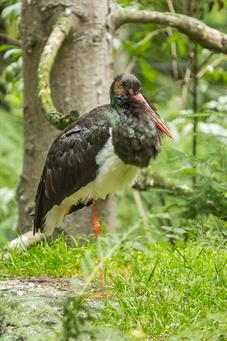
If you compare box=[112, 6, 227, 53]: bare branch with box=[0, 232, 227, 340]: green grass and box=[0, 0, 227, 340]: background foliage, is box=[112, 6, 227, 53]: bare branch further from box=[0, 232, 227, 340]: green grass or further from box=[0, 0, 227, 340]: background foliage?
box=[0, 232, 227, 340]: green grass

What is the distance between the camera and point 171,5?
7.87m

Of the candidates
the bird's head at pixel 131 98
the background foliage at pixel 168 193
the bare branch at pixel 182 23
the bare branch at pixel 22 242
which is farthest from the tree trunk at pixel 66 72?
the bird's head at pixel 131 98

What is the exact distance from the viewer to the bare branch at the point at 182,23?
6.42m

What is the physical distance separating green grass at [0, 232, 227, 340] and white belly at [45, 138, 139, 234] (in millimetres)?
227

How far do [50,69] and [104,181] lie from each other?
107 centimetres

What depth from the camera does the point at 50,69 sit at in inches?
234

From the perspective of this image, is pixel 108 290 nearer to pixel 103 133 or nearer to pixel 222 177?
pixel 103 133

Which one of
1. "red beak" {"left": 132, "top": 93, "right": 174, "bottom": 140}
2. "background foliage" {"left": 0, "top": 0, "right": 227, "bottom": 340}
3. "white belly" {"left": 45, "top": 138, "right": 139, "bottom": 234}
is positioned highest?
"red beak" {"left": 132, "top": 93, "right": 174, "bottom": 140}

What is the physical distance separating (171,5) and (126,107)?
112 inches

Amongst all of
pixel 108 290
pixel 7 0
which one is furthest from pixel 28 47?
pixel 108 290

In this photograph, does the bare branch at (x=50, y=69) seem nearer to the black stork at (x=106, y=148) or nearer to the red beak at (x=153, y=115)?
the black stork at (x=106, y=148)

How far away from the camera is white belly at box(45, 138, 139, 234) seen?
520 cm

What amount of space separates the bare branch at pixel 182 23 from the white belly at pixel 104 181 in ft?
5.03

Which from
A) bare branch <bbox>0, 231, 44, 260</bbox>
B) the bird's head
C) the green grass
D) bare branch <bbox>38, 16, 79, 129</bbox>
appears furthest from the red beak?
bare branch <bbox>0, 231, 44, 260</bbox>
